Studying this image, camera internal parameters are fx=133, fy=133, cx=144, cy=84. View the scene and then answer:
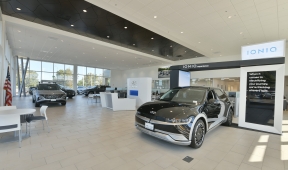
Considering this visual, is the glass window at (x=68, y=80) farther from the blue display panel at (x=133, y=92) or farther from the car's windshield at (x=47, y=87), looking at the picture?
the blue display panel at (x=133, y=92)

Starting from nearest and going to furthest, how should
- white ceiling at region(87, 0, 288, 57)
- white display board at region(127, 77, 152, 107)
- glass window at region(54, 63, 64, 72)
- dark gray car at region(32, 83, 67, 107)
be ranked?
1. white ceiling at region(87, 0, 288, 57)
2. dark gray car at region(32, 83, 67, 107)
3. white display board at region(127, 77, 152, 107)
4. glass window at region(54, 63, 64, 72)

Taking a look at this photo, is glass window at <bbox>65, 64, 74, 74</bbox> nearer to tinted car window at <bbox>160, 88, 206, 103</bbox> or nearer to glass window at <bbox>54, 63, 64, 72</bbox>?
glass window at <bbox>54, 63, 64, 72</bbox>

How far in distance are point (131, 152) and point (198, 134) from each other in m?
1.50

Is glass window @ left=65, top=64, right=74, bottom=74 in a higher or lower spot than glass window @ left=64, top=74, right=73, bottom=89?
higher

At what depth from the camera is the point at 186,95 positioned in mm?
3770

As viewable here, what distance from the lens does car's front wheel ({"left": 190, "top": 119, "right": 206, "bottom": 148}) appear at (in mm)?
2781

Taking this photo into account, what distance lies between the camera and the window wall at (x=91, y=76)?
1922 centimetres

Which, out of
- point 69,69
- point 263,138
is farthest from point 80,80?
point 263,138

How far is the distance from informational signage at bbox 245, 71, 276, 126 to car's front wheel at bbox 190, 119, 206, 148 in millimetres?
2444

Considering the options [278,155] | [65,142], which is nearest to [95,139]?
[65,142]

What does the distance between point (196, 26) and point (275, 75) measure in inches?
161

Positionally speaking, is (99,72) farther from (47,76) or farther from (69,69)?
(47,76)

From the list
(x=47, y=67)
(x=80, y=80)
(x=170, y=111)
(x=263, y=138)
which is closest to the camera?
(x=170, y=111)

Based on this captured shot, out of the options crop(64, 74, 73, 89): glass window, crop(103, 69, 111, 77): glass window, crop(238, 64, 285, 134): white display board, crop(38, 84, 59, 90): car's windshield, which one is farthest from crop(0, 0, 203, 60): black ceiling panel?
crop(103, 69, 111, 77): glass window
